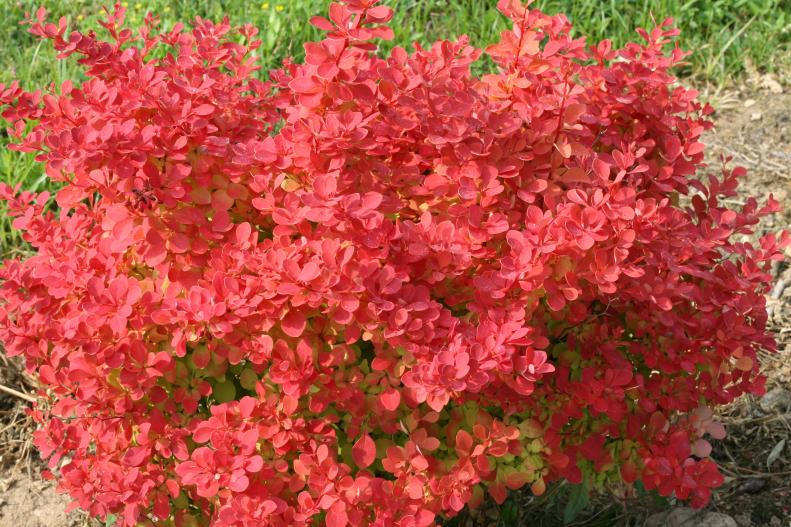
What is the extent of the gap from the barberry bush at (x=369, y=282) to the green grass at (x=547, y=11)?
239 centimetres

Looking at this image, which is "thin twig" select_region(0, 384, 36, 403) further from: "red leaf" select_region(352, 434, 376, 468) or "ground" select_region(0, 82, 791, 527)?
"red leaf" select_region(352, 434, 376, 468)

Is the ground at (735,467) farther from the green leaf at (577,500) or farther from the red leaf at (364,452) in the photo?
the red leaf at (364,452)

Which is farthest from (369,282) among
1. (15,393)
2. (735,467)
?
(15,393)

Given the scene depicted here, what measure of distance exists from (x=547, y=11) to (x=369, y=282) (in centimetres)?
331

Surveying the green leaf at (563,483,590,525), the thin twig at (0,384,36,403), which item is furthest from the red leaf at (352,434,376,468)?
the thin twig at (0,384,36,403)

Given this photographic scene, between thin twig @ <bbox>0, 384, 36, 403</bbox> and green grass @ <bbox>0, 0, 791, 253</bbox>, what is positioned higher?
green grass @ <bbox>0, 0, 791, 253</bbox>

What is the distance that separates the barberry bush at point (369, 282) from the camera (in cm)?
181

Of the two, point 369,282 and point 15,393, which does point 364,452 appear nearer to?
point 369,282

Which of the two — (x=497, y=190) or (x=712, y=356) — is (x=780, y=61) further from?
(x=497, y=190)

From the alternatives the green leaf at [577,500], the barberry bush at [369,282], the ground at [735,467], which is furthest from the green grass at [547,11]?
the green leaf at [577,500]

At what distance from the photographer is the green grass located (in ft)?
14.8

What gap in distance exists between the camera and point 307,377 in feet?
6.08

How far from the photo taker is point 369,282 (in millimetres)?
1772

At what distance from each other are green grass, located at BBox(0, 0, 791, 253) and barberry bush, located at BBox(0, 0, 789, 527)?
94.3 inches
